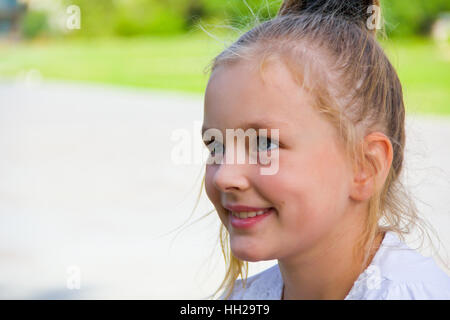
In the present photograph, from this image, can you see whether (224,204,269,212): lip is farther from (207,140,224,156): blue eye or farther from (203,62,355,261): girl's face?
(207,140,224,156): blue eye

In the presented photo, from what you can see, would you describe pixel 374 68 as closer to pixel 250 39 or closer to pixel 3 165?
pixel 250 39

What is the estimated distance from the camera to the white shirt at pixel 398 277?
3.97ft

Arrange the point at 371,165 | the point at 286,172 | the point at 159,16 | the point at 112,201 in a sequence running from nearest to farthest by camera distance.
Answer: the point at 286,172 < the point at 371,165 < the point at 112,201 < the point at 159,16

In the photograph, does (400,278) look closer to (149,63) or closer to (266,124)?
(266,124)

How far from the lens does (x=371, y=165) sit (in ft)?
4.29

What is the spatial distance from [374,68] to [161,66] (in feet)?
37.8

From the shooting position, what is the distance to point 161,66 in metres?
12.6

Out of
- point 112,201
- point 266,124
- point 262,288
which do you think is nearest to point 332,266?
point 262,288

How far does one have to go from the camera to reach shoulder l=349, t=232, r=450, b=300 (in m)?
1.21

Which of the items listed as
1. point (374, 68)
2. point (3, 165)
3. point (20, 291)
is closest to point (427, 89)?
point (3, 165)

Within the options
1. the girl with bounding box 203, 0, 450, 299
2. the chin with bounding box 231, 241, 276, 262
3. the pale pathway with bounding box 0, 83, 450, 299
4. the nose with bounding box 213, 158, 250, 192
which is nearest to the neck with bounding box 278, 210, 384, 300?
the girl with bounding box 203, 0, 450, 299

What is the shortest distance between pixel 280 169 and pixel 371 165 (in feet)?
0.75

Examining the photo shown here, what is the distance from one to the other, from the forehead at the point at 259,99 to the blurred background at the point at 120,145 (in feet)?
0.79
